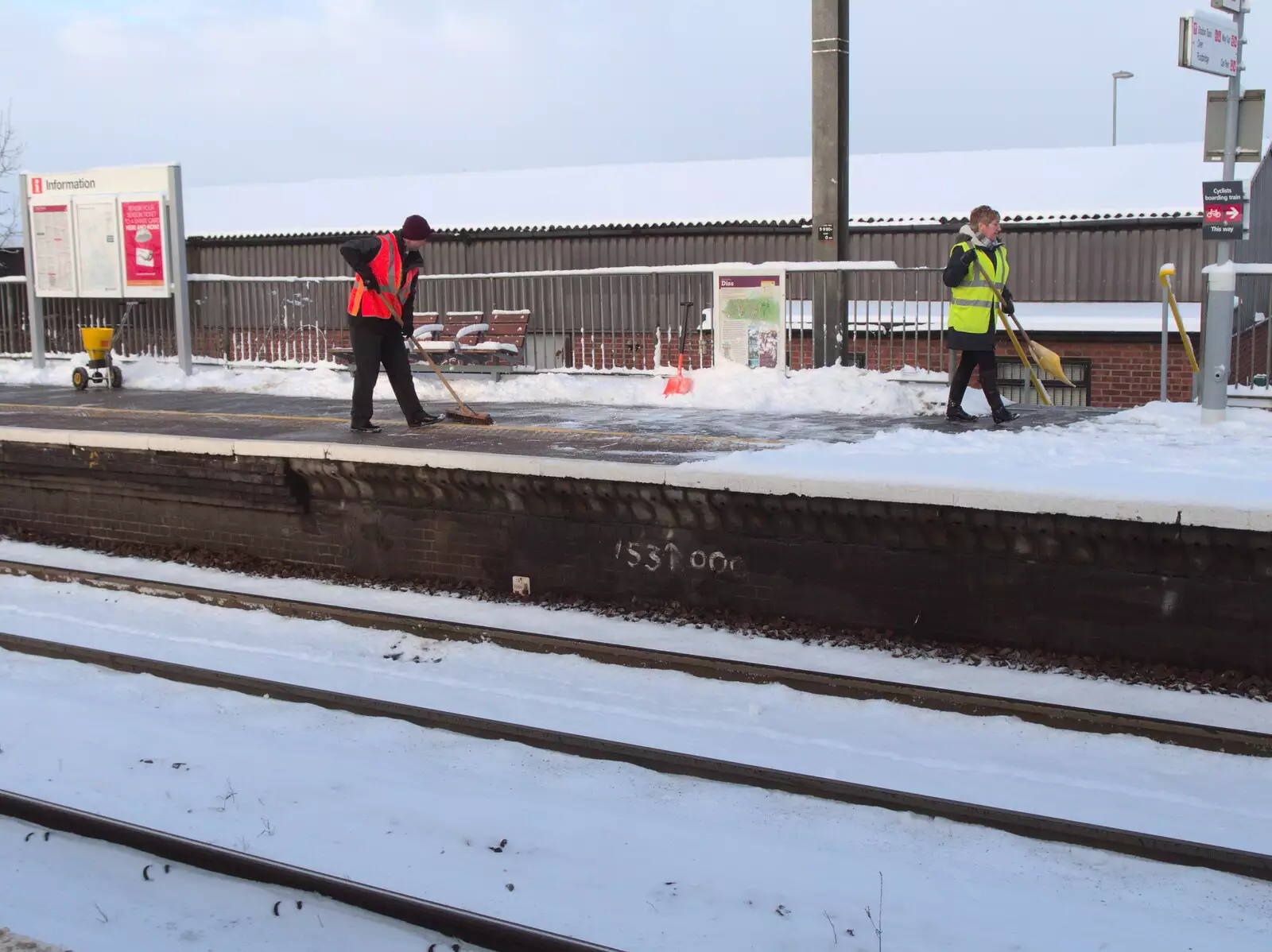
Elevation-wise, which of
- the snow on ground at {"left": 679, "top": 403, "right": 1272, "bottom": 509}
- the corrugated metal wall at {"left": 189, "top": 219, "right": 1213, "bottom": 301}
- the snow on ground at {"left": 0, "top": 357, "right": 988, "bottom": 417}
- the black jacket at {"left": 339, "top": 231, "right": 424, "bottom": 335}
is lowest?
the snow on ground at {"left": 679, "top": 403, "right": 1272, "bottom": 509}

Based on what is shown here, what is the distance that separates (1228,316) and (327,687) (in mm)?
6999

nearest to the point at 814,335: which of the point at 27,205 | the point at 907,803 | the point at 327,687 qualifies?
the point at 327,687

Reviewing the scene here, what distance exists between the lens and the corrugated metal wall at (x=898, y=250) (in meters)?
23.8

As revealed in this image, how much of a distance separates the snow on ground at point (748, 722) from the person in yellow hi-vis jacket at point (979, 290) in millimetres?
4135

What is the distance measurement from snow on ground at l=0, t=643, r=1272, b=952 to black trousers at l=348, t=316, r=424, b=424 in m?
4.13

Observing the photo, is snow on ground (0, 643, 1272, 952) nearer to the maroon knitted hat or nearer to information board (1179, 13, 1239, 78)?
the maroon knitted hat

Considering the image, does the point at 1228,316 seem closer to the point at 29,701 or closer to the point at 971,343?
the point at 971,343

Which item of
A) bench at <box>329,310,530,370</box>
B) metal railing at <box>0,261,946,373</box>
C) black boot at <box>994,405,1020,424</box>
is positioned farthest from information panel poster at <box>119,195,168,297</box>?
black boot at <box>994,405,1020,424</box>

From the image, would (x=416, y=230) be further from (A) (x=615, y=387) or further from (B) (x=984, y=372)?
(B) (x=984, y=372)

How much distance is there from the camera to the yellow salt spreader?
1520 cm

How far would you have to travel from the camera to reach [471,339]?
19.4 meters

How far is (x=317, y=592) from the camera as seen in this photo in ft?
30.1

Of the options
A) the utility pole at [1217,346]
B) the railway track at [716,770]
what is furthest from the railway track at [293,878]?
the utility pole at [1217,346]

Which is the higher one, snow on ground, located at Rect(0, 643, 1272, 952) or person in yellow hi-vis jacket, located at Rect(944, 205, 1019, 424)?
person in yellow hi-vis jacket, located at Rect(944, 205, 1019, 424)
